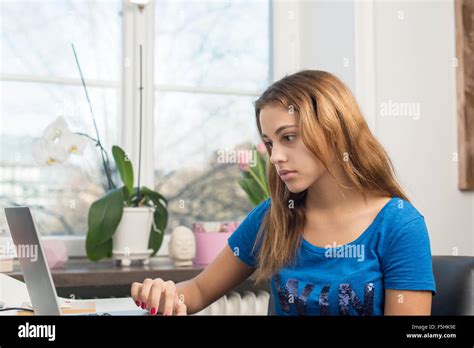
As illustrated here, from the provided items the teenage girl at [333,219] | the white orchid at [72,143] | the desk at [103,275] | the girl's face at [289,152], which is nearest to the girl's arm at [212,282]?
the teenage girl at [333,219]

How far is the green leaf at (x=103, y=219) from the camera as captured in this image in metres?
1.43

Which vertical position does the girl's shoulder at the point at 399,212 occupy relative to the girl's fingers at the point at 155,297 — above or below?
above

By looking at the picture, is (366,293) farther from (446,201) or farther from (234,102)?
(234,102)

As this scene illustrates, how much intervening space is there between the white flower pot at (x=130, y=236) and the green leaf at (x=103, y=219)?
2 cm

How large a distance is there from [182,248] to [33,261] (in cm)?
89

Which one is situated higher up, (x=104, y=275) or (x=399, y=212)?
(x=399, y=212)

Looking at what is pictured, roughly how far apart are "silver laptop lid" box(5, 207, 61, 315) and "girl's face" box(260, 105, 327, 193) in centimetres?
35

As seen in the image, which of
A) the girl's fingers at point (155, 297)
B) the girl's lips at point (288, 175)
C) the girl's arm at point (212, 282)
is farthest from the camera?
the girl's arm at point (212, 282)

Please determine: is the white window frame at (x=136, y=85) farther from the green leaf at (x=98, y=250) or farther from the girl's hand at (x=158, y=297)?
the girl's hand at (x=158, y=297)

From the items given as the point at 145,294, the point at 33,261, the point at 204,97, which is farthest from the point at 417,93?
the point at 33,261

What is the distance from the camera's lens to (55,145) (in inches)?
58.6

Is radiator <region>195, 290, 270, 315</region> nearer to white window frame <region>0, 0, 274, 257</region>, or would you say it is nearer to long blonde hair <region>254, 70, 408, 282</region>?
white window frame <region>0, 0, 274, 257</region>

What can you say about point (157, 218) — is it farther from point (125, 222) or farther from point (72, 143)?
point (72, 143)

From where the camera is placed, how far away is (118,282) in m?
1.34
